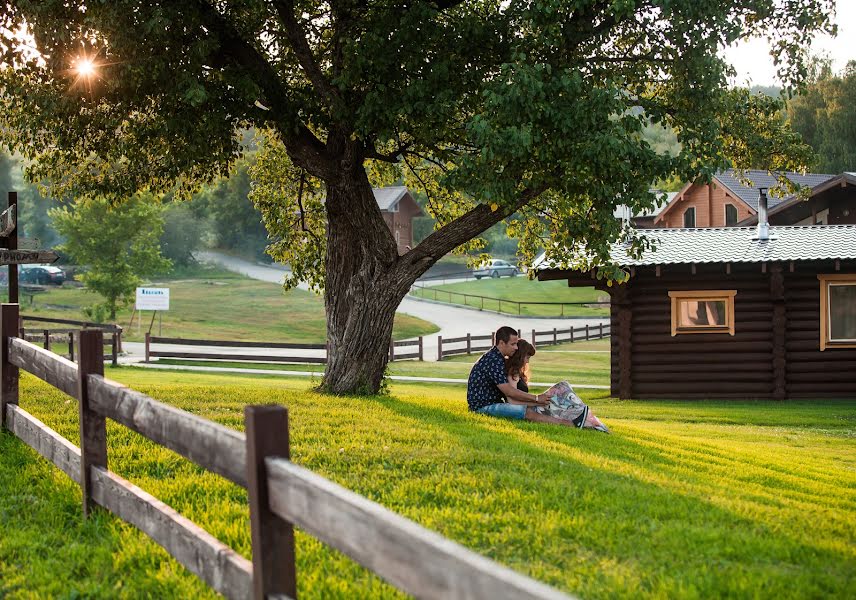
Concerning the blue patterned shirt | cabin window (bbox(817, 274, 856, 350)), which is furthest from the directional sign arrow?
cabin window (bbox(817, 274, 856, 350))

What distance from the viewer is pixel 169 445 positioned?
4.60 meters

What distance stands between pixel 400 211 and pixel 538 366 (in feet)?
143

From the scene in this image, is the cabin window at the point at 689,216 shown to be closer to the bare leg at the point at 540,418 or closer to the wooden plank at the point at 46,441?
the bare leg at the point at 540,418

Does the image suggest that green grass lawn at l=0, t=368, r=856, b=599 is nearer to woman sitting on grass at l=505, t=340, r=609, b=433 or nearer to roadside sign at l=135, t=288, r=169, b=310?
woman sitting on grass at l=505, t=340, r=609, b=433

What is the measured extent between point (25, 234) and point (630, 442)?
76574 millimetres

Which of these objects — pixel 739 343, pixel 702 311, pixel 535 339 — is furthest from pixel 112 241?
pixel 739 343

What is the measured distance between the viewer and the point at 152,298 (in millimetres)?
39406

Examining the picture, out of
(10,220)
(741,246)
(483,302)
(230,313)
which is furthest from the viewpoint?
(483,302)

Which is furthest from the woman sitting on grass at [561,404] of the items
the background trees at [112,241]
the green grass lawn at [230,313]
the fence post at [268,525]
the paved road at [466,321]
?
the background trees at [112,241]

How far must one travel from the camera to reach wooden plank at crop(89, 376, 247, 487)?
12.6 ft

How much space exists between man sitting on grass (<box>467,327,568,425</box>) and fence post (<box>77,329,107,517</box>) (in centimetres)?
634

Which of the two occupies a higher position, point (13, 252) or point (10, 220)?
point (10, 220)

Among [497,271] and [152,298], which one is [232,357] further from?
[497,271]

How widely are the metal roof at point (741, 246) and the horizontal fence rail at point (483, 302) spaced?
3235cm
